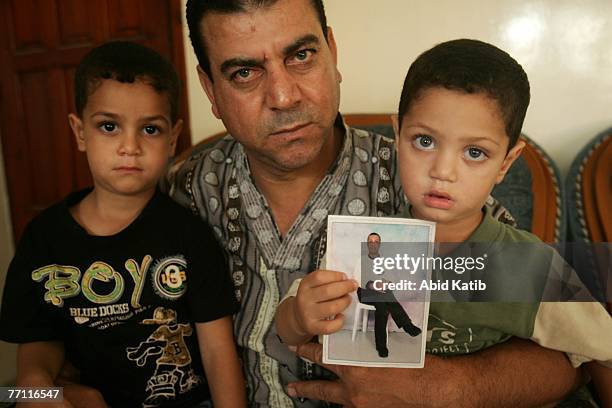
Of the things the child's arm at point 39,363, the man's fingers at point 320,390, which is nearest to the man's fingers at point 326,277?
the man's fingers at point 320,390

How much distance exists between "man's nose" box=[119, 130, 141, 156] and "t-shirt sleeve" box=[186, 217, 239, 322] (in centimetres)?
18

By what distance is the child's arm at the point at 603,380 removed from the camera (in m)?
0.69

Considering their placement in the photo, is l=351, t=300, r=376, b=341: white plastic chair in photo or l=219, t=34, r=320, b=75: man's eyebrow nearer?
l=351, t=300, r=376, b=341: white plastic chair in photo

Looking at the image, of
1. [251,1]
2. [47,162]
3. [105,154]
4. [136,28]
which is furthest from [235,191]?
[47,162]

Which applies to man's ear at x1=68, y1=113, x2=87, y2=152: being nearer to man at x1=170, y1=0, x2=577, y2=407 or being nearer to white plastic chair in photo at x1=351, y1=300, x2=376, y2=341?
man at x1=170, y1=0, x2=577, y2=407

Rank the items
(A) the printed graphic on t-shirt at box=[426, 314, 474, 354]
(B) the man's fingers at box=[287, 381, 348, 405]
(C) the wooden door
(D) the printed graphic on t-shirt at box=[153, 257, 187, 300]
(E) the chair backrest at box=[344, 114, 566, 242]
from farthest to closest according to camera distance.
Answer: (C) the wooden door < (E) the chair backrest at box=[344, 114, 566, 242] < (D) the printed graphic on t-shirt at box=[153, 257, 187, 300] < (B) the man's fingers at box=[287, 381, 348, 405] < (A) the printed graphic on t-shirt at box=[426, 314, 474, 354]

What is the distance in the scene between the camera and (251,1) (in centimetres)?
75

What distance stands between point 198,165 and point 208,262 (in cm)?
24

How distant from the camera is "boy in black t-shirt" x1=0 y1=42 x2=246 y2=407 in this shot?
0.86m

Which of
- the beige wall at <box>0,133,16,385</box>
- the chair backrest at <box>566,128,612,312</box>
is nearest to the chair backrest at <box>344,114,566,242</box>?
the chair backrest at <box>566,128,612,312</box>

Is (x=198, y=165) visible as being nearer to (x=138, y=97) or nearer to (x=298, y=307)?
(x=138, y=97)

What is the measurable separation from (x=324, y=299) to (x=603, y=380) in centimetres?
42

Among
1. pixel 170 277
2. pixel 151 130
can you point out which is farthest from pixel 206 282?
pixel 151 130

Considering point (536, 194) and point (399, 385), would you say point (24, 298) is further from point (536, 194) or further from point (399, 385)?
point (536, 194)
